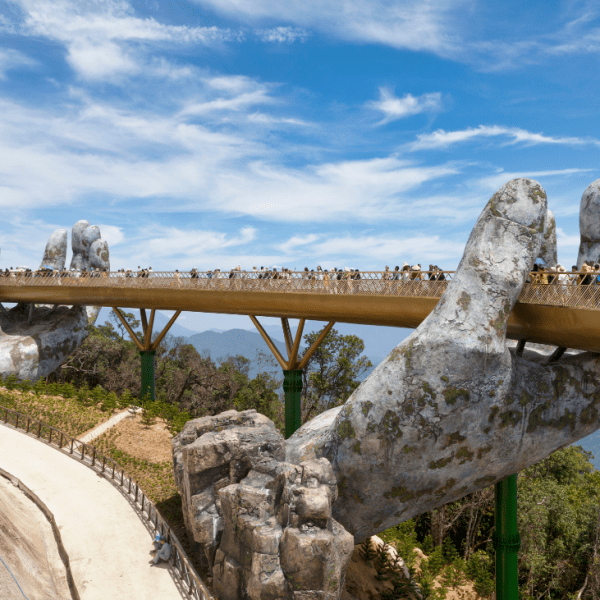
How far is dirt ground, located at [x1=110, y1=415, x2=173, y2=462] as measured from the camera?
22261 millimetres

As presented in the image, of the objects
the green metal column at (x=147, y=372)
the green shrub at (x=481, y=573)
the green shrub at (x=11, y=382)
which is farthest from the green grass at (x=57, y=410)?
the green shrub at (x=481, y=573)

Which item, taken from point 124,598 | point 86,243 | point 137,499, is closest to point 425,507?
point 124,598

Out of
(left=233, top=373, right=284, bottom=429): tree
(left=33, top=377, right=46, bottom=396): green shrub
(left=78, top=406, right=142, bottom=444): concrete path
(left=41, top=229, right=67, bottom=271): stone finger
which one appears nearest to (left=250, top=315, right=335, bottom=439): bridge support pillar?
(left=78, top=406, right=142, bottom=444): concrete path

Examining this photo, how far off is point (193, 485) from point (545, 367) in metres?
9.76

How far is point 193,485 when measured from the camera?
1391 cm

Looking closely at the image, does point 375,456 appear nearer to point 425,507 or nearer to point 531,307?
point 425,507

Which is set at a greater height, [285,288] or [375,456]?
[285,288]

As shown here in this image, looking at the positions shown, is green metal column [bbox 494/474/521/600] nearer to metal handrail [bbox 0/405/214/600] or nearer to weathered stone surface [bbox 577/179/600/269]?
weathered stone surface [bbox 577/179/600/269]

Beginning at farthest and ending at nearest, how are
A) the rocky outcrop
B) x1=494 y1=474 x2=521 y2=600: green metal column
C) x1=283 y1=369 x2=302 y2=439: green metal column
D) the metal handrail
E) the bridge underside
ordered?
x1=283 y1=369 x2=302 y2=439: green metal column → x1=494 y1=474 x2=521 y2=600: green metal column → the metal handrail → the bridge underside → the rocky outcrop

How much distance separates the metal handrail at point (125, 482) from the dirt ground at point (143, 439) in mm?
1919

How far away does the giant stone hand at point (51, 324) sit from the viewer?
2982 centimetres

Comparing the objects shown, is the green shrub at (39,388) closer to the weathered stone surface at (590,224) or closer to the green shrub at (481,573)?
the green shrub at (481,573)

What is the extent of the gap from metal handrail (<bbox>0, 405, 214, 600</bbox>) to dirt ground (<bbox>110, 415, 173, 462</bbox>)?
1919 millimetres

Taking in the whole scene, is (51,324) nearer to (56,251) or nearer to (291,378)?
(56,251)
